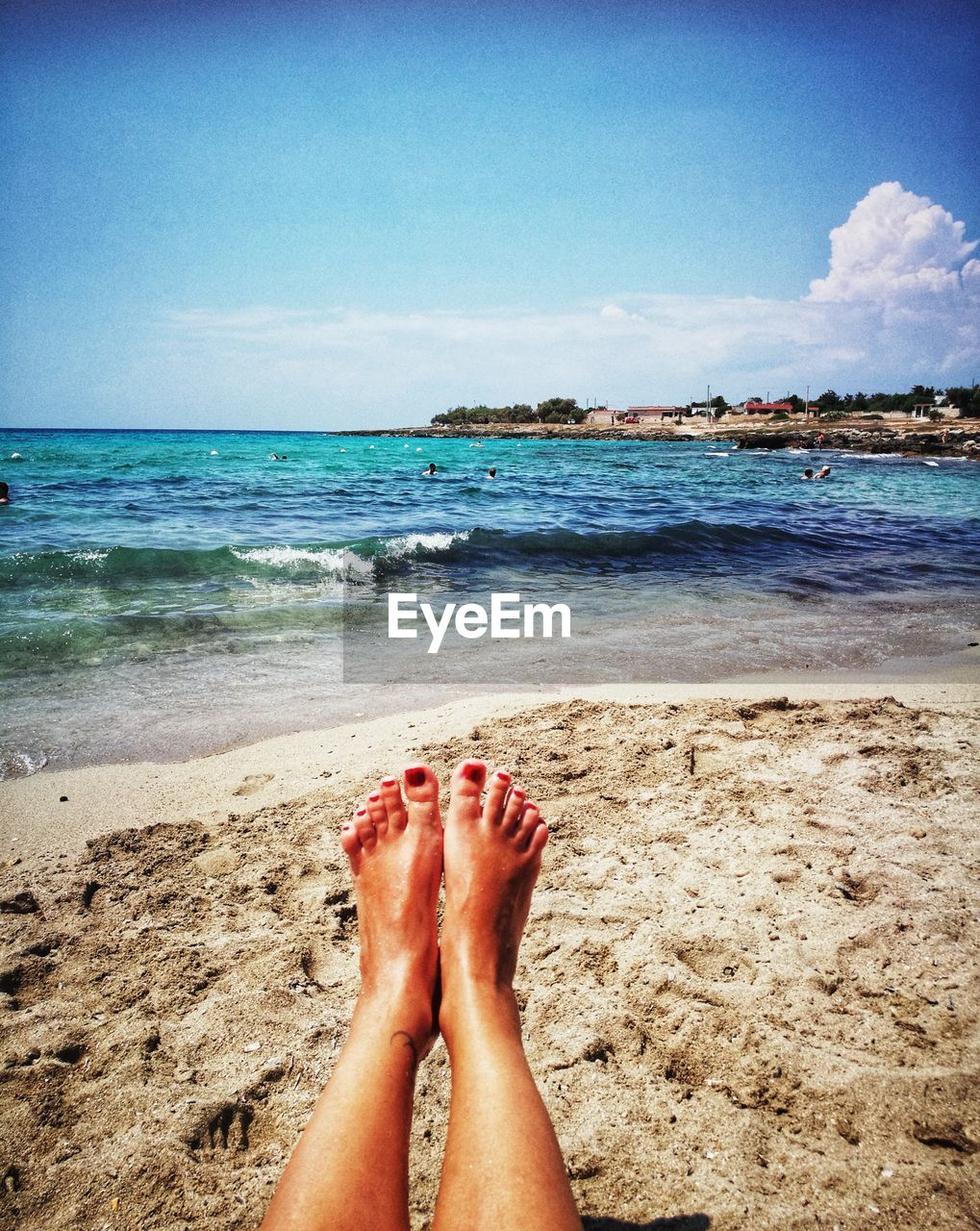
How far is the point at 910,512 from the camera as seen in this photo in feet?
39.1

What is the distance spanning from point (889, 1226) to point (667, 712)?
6.50ft

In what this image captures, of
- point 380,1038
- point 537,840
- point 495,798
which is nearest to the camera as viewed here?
point 380,1038

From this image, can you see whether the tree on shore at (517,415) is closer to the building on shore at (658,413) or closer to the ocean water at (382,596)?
the building on shore at (658,413)

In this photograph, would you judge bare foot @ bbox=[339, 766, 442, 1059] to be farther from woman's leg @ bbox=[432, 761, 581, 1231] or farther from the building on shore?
the building on shore

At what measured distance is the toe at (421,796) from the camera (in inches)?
79.0

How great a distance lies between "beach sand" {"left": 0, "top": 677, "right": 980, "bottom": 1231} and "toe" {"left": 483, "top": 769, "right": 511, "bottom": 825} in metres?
0.22

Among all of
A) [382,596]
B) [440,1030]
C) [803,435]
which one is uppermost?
[803,435]

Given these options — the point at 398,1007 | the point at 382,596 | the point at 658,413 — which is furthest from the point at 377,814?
the point at 658,413

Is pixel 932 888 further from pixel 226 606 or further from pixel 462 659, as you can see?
pixel 226 606

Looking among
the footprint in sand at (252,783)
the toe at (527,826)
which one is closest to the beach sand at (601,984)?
the footprint in sand at (252,783)

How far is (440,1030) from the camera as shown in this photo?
57.5 inches

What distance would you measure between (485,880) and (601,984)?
404mm

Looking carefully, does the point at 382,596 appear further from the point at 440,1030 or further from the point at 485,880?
the point at 440,1030

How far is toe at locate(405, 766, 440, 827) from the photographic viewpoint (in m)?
2.01
